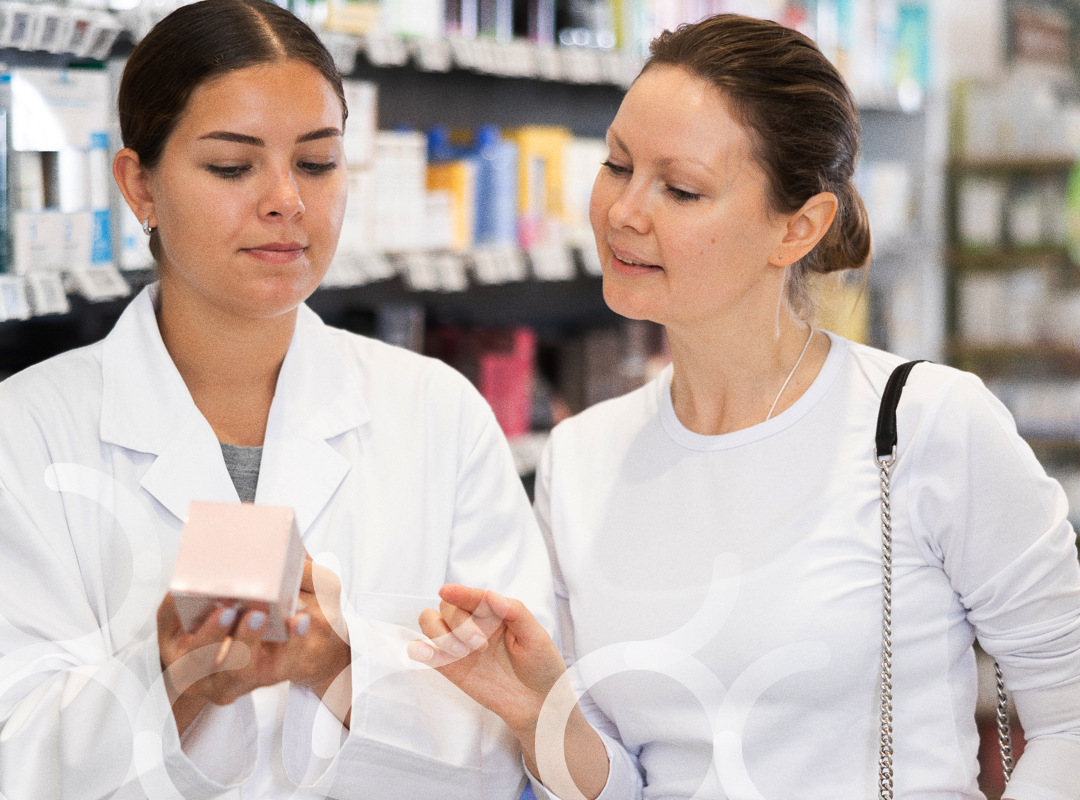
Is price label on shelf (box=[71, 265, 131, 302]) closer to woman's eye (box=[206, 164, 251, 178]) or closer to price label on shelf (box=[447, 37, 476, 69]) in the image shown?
woman's eye (box=[206, 164, 251, 178])

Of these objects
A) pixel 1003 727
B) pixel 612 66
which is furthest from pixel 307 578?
pixel 612 66

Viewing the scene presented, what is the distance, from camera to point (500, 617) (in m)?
1.30

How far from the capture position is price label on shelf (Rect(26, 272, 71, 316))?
1.70 metres

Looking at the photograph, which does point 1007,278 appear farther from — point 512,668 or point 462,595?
point 462,595

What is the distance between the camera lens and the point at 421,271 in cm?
261

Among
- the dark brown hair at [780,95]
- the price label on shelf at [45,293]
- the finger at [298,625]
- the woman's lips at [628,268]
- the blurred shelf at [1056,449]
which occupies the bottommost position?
the blurred shelf at [1056,449]

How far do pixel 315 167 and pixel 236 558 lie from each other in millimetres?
560

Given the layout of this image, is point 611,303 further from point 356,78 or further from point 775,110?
point 356,78

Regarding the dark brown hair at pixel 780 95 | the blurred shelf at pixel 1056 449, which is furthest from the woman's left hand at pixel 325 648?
the blurred shelf at pixel 1056 449

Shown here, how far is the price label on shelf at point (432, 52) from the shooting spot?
258 centimetres

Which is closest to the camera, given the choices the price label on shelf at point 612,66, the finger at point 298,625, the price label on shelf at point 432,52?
the finger at point 298,625

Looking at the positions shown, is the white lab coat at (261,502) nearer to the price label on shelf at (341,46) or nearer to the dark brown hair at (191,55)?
the dark brown hair at (191,55)

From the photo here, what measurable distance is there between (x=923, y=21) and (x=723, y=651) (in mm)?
4065

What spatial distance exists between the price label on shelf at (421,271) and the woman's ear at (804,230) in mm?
1214
